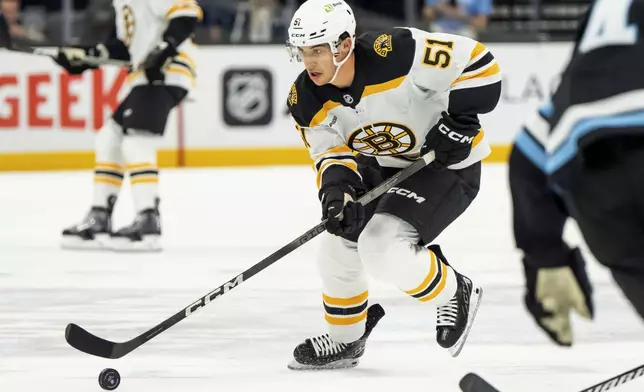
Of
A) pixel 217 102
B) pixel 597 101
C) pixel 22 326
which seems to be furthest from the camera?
pixel 217 102

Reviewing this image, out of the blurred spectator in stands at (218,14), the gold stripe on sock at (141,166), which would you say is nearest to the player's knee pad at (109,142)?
the gold stripe on sock at (141,166)

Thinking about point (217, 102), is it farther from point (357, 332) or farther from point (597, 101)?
point (597, 101)

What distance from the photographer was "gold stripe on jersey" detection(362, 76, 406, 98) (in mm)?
3271

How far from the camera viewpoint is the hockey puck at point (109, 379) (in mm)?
3080

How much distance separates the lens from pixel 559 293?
6.59 feet

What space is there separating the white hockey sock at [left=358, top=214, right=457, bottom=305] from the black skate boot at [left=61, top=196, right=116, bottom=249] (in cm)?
273

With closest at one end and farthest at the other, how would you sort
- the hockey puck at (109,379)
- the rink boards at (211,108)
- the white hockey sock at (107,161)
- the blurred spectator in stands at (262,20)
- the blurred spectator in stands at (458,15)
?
the hockey puck at (109,379) < the white hockey sock at (107,161) < the rink boards at (211,108) < the blurred spectator in stands at (262,20) < the blurred spectator in stands at (458,15)

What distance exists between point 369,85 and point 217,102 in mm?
5943

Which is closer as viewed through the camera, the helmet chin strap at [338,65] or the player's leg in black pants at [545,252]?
the player's leg in black pants at [545,252]

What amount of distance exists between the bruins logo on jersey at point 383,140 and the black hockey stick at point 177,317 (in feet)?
0.21

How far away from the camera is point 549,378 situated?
3.19 metres

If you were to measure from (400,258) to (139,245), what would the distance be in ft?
8.85

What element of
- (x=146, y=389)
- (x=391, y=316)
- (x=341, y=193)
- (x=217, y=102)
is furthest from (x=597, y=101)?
(x=217, y=102)

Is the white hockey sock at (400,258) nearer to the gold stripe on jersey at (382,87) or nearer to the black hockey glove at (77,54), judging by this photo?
the gold stripe on jersey at (382,87)
